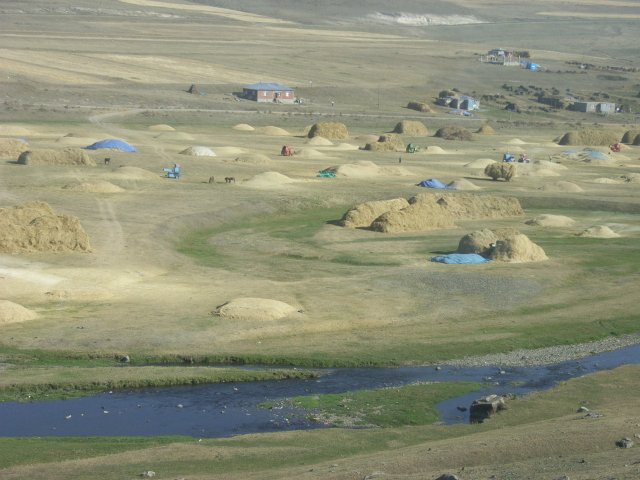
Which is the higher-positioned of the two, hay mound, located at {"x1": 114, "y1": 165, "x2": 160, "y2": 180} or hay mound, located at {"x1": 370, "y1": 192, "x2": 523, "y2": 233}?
hay mound, located at {"x1": 370, "y1": 192, "x2": 523, "y2": 233}

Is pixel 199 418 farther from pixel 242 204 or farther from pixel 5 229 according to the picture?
pixel 242 204

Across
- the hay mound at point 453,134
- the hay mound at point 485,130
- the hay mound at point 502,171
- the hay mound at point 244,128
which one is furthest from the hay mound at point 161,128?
the hay mound at point 502,171

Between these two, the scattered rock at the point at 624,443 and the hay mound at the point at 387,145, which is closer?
the scattered rock at the point at 624,443

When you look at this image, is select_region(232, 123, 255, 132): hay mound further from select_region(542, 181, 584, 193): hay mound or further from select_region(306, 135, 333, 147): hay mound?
select_region(542, 181, 584, 193): hay mound

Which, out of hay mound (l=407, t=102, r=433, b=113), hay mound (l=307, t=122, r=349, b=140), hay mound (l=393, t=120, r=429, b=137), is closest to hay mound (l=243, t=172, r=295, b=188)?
hay mound (l=307, t=122, r=349, b=140)

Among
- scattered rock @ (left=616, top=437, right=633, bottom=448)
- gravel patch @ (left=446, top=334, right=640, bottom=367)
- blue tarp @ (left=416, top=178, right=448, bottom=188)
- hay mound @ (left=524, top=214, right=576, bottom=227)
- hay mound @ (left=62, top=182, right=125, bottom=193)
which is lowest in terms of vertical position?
hay mound @ (left=62, top=182, right=125, bottom=193)

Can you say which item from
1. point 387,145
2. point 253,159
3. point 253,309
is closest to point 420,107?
point 387,145

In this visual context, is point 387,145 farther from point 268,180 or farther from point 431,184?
point 268,180

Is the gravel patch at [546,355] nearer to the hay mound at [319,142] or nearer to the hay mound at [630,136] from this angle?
the hay mound at [319,142]
